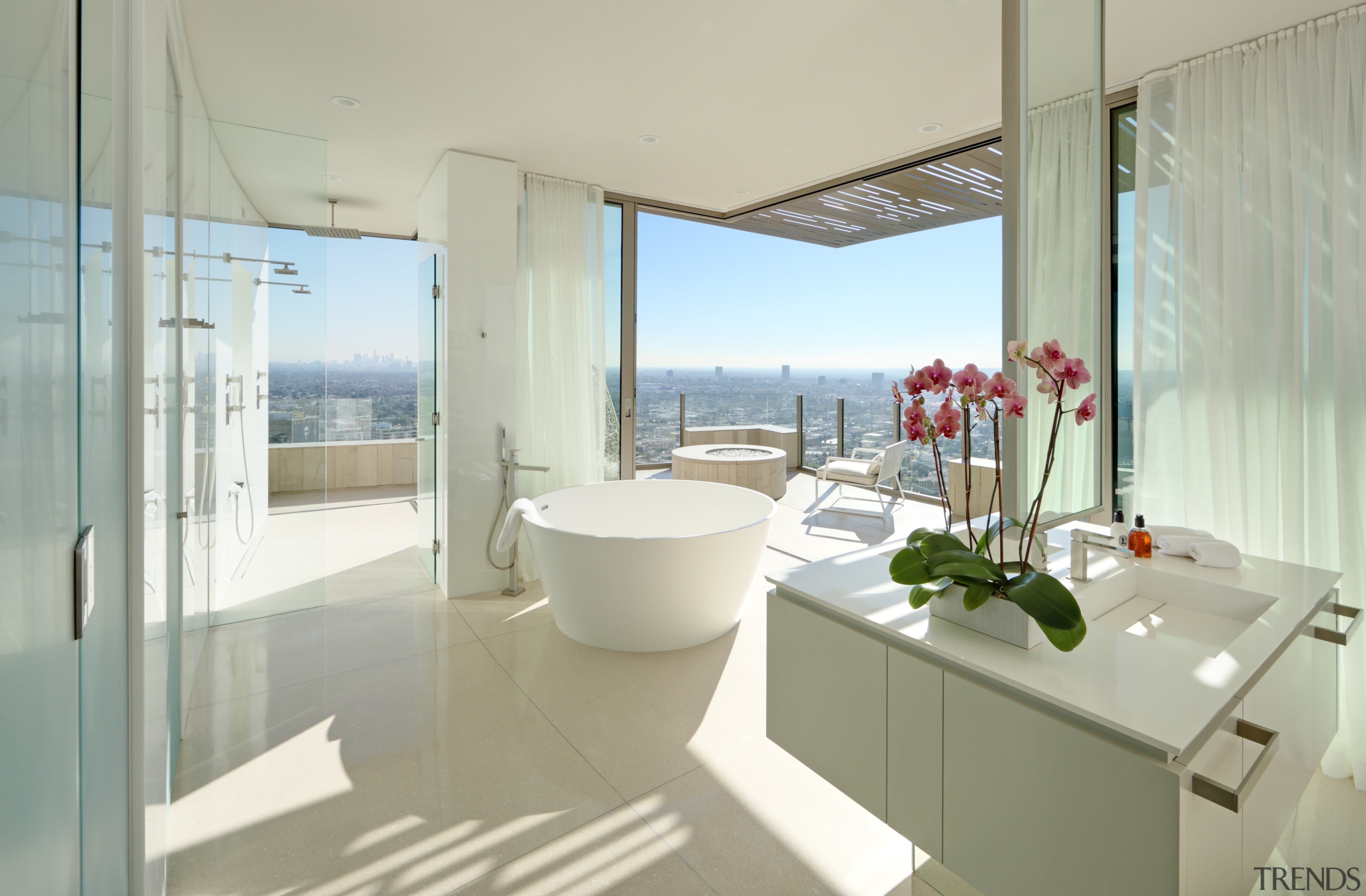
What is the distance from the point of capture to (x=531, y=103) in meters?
3.11

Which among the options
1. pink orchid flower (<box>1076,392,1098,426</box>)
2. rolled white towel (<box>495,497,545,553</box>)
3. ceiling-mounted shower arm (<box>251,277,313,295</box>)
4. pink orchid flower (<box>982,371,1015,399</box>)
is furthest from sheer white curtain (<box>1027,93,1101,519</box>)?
ceiling-mounted shower arm (<box>251,277,313,295</box>)

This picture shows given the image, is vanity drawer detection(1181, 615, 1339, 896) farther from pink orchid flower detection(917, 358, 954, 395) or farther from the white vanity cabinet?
pink orchid flower detection(917, 358, 954, 395)

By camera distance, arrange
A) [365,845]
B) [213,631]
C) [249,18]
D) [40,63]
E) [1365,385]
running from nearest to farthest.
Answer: [40,63]
[365,845]
[1365,385]
[249,18]
[213,631]

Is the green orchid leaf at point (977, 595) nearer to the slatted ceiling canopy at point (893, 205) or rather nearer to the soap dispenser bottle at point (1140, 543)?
the soap dispenser bottle at point (1140, 543)

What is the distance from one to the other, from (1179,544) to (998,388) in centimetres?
107

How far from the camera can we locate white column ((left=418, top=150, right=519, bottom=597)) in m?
3.81

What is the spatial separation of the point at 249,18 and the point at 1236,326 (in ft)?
13.0

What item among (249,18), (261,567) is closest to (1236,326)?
(249,18)

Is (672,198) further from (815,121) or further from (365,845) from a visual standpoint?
(365,845)

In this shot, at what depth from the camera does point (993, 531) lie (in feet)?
4.97

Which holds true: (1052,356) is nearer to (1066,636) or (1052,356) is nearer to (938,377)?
(938,377)

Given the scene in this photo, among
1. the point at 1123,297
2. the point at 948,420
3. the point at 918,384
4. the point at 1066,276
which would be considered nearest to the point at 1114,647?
the point at 948,420

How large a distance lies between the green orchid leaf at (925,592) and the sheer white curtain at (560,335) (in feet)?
10.4

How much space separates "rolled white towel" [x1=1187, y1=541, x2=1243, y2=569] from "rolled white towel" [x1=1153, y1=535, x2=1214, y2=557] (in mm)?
40
